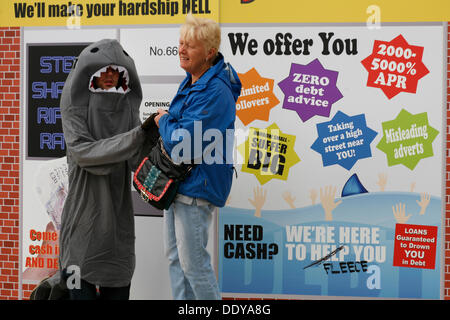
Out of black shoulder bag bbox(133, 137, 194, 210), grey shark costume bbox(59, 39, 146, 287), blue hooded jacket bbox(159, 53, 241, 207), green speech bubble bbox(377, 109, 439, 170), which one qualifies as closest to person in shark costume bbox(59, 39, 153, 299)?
grey shark costume bbox(59, 39, 146, 287)

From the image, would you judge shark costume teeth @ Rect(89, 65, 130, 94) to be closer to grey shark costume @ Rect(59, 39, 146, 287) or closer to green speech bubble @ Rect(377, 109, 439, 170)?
grey shark costume @ Rect(59, 39, 146, 287)

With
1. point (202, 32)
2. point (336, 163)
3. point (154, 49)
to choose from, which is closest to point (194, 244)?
point (202, 32)

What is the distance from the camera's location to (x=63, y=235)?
333 centimetres

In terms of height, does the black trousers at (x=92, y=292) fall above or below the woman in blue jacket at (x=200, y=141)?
below

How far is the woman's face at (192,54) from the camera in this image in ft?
10.4

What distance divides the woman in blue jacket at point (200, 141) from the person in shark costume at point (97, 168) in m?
0.29

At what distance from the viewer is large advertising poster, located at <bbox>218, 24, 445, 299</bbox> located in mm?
4078

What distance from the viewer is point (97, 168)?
10.6 ft

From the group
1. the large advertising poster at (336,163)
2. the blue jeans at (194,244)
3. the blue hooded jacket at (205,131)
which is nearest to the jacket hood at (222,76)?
the blue hooded jacket at (205,131)

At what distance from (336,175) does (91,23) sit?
215cm

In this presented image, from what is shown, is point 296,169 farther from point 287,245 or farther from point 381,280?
point 381,280

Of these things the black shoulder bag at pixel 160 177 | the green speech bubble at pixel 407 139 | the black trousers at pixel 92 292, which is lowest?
the black trousers at pixel 92 292

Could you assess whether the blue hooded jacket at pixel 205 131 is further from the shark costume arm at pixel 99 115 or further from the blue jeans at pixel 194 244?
the shark costume arm at pixel 99 115

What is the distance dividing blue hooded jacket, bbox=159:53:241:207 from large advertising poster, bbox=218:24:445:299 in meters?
1.01
